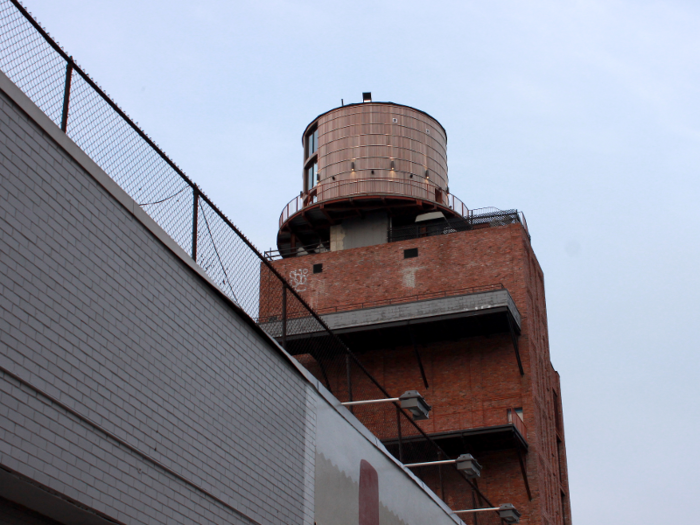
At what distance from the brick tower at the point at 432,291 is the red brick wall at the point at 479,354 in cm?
5

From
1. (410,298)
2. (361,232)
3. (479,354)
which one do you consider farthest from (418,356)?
(361,232)

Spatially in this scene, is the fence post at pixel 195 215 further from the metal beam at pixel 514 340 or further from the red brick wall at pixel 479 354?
the metal beam at pixel 514 340

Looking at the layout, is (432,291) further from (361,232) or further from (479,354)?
(361,232)

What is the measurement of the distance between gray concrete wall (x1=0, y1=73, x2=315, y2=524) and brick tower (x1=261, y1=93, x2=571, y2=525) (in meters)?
20.3

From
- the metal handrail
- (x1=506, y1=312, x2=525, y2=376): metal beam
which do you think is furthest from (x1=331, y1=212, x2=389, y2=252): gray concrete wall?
(x1=506, y1=312, x2=525, y2=376): metal beam

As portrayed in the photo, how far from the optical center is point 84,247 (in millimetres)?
9438

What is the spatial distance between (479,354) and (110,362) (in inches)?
1196

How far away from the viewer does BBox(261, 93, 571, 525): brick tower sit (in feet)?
121

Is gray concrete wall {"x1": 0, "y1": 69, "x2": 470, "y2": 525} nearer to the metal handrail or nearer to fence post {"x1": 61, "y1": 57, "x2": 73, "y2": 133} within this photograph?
fence post {"x1": 61, "y1": 57, "x2": 73, "y2": 133}

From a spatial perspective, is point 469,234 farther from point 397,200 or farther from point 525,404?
point 525,404

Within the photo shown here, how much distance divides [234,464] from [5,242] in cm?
469

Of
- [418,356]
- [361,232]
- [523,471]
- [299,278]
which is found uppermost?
[361,232]

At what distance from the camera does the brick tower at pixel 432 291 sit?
36812 millimetres

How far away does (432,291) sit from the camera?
40.8 m
